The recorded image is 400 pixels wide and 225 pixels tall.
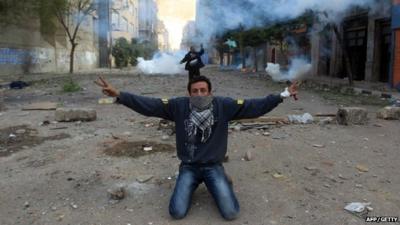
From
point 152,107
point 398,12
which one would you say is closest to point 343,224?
point 152,107

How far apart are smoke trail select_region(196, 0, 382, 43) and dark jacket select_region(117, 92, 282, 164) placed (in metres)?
11.8

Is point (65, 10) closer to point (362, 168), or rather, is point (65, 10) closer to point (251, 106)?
point (362, 168)

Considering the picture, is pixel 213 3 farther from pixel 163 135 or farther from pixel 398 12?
pixel 163 135

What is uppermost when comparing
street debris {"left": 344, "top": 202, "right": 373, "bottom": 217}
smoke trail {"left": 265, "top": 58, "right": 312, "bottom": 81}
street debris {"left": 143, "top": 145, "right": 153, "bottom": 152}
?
smoke trail {"left": 265, "top": 58, "right": 312, "bottom": 81}

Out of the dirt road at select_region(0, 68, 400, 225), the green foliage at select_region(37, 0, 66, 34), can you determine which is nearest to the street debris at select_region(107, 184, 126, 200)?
the dirt road at select_region(0, 68, 400, 225)

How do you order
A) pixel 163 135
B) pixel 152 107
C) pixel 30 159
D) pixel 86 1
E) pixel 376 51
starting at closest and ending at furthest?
1. pixel 152 107
2. pixel 30 159
3. pixel 163 135
4. pixel 376 51
5. pixel 86 1

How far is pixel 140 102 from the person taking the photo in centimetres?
421

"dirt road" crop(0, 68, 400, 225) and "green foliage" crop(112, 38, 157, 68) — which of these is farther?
"green foliage" crop(112, 38, 157, 68)

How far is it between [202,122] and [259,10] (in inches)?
571

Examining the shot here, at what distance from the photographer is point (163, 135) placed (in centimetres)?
714

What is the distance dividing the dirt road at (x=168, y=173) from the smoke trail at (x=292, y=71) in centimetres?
1496

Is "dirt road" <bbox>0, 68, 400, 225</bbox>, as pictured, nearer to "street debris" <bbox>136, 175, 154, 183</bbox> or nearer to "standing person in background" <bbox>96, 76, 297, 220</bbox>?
"street debris" <bbox>136, 175, 154, 183</bbox>

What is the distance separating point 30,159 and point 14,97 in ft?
27.7

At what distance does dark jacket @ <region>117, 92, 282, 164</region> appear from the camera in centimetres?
418
